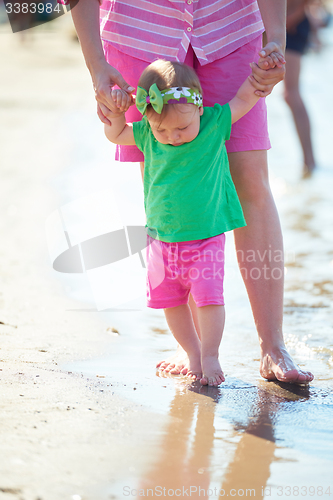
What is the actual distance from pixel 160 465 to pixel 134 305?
1.65 meters

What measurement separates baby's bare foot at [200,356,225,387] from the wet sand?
0.03 meters

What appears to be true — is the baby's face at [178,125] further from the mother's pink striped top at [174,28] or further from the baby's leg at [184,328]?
the baby's leg at [184,328]

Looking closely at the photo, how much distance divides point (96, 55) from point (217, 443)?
1410 mm

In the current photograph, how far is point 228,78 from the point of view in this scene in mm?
2320

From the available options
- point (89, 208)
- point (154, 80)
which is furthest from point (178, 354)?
point (89, 208)

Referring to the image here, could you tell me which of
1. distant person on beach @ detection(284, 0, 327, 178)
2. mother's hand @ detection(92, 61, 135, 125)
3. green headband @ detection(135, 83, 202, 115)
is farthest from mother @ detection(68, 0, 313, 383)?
distant person on beach @ detection(284, 0, 327, 178)

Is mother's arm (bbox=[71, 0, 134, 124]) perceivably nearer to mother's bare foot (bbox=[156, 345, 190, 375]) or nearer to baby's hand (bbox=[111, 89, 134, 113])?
baby's hand (bbox=[111, 89, 134, 113])

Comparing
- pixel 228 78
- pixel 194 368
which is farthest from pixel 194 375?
pixel 228 78

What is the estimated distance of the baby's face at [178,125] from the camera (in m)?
2.06

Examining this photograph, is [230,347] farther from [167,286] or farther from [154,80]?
[154,80]

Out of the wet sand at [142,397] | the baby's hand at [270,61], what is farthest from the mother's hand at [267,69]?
the wet sand at [142,397]

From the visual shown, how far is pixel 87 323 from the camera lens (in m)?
2.80

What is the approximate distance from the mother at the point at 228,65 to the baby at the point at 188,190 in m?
0.13

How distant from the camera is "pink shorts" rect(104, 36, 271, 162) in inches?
91.3
